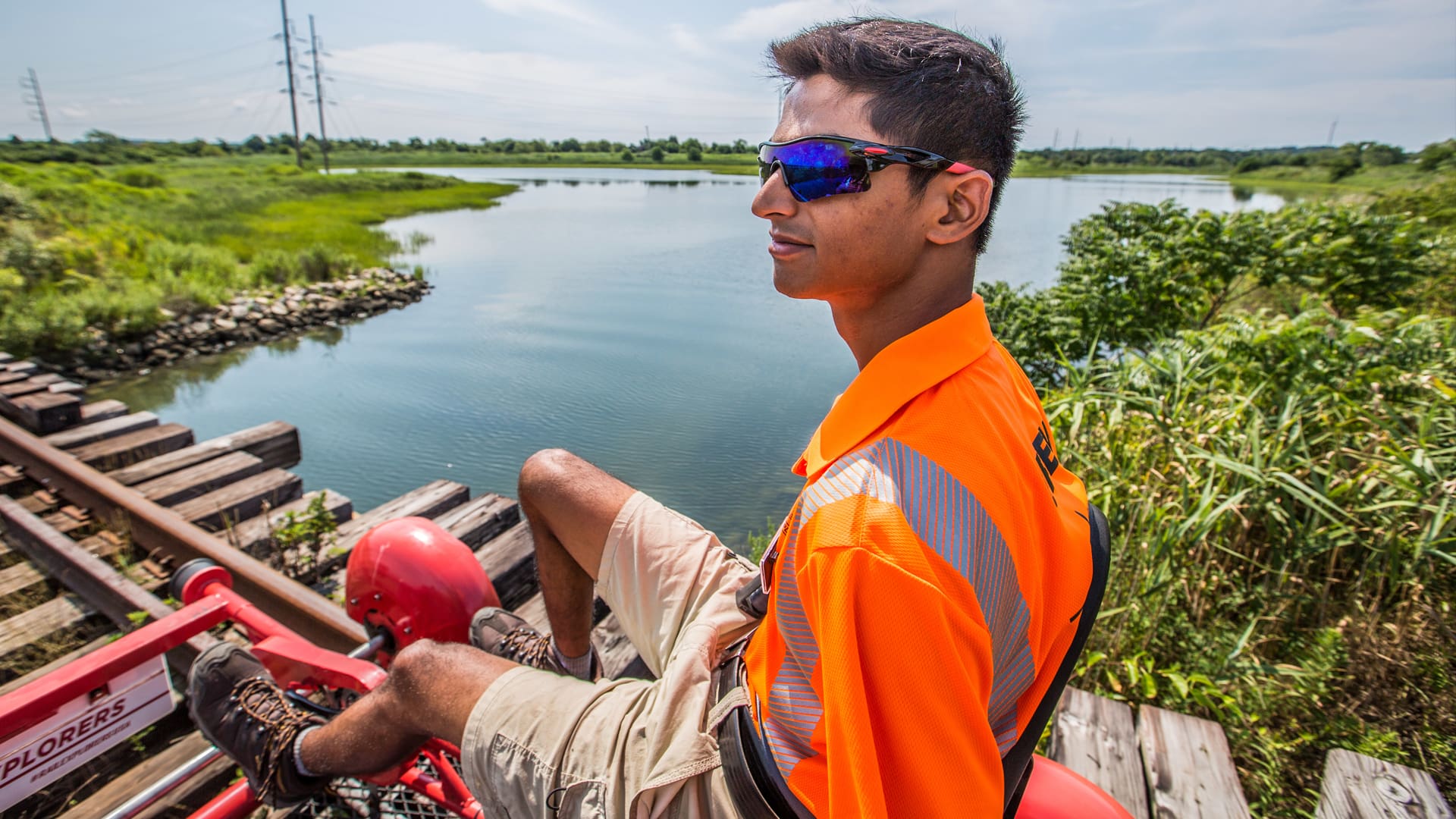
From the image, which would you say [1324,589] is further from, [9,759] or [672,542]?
[9,759]

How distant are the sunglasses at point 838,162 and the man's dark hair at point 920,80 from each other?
1.0 inches

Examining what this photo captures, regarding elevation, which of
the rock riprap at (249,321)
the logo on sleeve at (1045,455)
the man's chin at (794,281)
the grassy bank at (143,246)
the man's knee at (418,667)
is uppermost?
the man's chin at (794,281)

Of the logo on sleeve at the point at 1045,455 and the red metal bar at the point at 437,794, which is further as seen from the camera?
the red metal bar at the point at 437,794

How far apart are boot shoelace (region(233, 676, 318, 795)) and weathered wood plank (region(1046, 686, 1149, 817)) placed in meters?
1.96

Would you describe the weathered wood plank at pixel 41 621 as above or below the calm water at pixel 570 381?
above

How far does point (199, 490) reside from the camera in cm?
422

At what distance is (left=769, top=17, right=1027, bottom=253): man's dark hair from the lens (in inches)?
47.8

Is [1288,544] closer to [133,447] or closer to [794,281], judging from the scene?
[794,281]

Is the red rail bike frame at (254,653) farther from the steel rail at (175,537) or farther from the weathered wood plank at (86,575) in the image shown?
the weathered wood plank at (86,575)

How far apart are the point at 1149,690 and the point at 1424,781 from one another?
87cm

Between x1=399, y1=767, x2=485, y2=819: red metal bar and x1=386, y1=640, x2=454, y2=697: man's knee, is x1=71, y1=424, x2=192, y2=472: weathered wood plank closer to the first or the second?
x1=399, y1=767, x2=485, y2=819: red metal bar

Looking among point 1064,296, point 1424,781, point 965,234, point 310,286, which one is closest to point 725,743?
point 965,234

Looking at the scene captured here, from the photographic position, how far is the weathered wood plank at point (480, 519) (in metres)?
3.53

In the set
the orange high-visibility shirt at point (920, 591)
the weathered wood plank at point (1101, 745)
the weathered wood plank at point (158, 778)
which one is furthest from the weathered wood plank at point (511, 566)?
the orange high-visibility shirt at point (920, 591)
